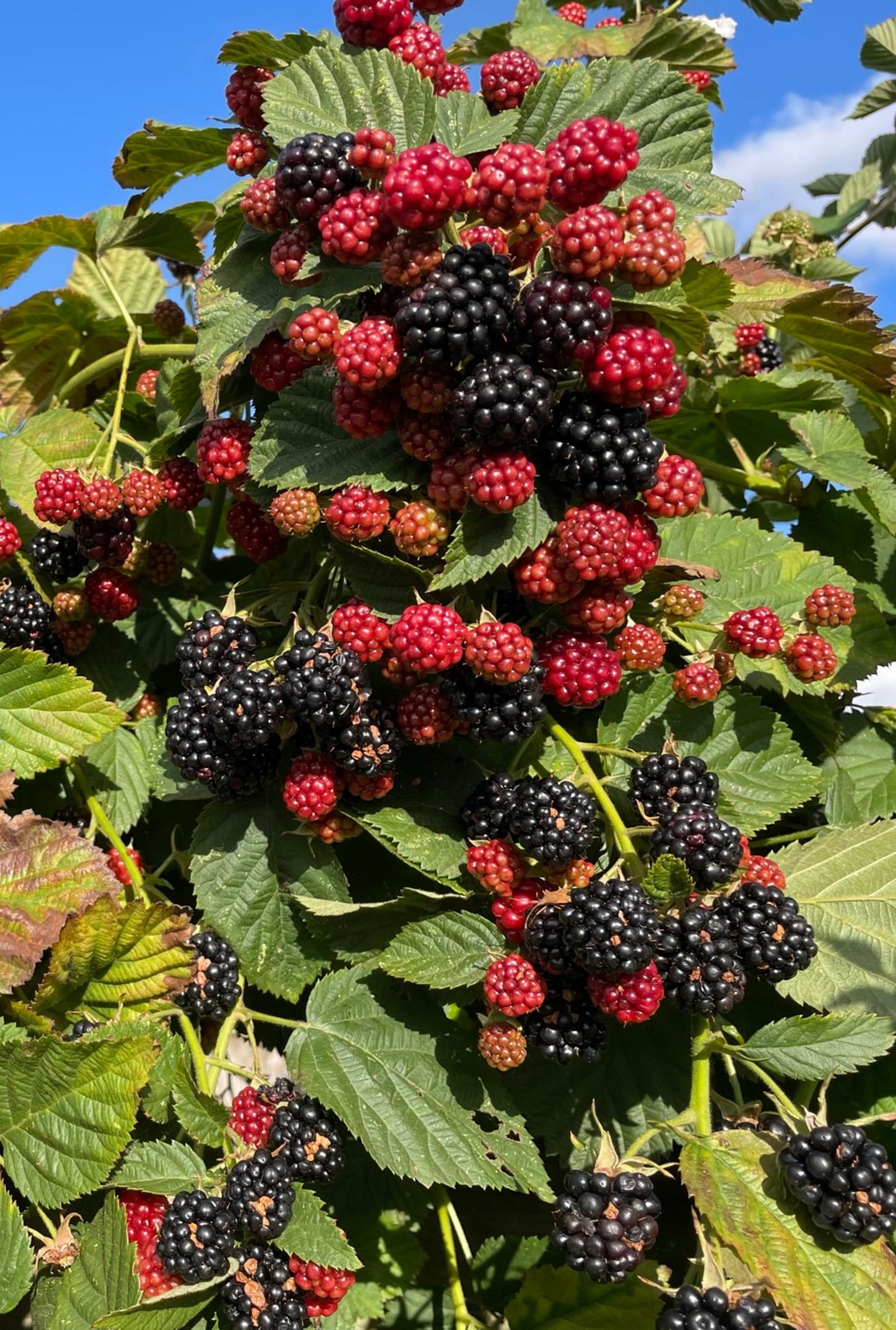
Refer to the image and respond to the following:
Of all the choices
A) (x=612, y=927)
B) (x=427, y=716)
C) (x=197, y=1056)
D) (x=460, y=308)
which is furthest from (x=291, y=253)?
(x=197, y=1056)

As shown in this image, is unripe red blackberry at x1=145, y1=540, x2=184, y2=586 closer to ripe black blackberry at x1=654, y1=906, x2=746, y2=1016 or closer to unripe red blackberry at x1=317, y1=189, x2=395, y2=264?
unripe red blackberry at x1=317, y1=189, x2=395, y2=264

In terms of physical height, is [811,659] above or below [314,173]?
below

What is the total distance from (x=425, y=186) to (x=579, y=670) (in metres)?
0.63

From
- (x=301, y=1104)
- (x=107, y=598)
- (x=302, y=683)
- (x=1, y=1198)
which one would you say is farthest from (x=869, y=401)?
(x=1, y=1198)

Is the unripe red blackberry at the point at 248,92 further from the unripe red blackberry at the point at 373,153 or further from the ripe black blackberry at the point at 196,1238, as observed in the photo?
the ripe black blackberry at the point at 196,1238

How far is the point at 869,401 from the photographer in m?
2.15

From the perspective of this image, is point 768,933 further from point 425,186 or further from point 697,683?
point 425,186

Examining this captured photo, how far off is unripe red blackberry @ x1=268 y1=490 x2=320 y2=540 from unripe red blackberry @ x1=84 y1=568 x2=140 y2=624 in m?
0.57

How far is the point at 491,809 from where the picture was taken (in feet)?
4.93

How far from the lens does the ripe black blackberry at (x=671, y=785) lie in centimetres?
141

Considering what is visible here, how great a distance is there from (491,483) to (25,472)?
3.57ft

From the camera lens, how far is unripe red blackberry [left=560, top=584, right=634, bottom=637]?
1.41 meters

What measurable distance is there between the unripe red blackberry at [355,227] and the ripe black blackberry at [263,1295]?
1.34 m

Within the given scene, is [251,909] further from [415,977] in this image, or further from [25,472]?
[25,472]
